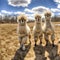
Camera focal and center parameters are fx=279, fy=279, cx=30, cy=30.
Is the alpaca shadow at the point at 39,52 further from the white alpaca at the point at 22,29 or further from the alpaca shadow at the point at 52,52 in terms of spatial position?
the white alpaca at the point at 22,29

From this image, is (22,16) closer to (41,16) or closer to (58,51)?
Answer: (41,16)

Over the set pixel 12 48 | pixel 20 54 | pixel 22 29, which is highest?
pixel 22 29

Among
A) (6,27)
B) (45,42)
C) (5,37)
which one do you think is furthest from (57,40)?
(6,27)

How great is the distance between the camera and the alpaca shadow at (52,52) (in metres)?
9.52

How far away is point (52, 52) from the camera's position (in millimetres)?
9891

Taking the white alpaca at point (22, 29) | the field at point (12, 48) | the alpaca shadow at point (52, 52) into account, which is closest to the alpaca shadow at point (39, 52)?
the field at point (12, 48)

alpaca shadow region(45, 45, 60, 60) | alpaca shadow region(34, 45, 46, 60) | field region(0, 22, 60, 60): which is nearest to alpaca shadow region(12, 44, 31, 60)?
field region(0, 22, 60, 60)

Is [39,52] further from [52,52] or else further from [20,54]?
[20,54]

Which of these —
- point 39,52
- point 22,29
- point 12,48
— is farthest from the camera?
point 12,48

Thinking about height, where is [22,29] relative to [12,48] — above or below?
above

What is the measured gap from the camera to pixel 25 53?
9.91 m

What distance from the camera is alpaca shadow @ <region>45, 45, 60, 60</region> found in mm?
9523

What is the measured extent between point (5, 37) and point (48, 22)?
91.5 inches

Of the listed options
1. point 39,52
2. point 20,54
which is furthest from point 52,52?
point 20,54
